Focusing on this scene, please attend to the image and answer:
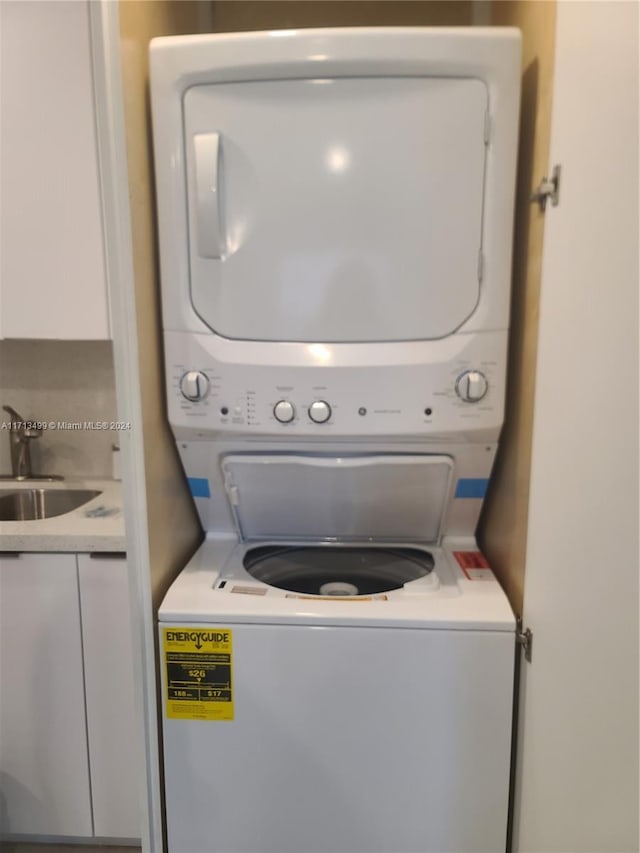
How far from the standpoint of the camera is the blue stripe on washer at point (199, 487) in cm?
140

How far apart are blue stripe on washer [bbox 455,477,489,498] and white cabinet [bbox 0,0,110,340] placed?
3.10 feet

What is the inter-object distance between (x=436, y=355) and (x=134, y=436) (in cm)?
65

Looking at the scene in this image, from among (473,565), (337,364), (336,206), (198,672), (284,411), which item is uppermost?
(336,206)

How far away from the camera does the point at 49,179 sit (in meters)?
1.30

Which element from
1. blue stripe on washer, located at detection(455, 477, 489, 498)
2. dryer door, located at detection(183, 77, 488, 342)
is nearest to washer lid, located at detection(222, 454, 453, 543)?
blue stripe on washer, located at detection(455, 477, 489, 498)

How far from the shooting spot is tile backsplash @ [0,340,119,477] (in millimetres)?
Result: 1065

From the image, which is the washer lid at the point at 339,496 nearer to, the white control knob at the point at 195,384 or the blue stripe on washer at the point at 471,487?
the blue stripe on washer at the point at 471,487

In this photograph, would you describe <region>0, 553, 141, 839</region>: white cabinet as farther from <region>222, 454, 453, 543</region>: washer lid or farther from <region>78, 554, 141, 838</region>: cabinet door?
<region>222, 454, 453, 543</region>: washer lid

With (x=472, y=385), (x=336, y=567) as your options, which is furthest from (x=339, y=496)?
(x=472, y=385)

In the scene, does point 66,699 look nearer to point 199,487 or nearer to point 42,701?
point 42,701

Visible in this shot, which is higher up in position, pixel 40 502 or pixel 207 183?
pixel 207 183

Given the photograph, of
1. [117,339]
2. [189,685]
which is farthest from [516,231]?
[189,685]

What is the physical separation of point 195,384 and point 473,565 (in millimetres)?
775

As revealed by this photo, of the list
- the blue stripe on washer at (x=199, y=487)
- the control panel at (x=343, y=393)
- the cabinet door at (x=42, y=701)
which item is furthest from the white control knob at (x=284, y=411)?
the cabinet door at (x=42, y=701)
